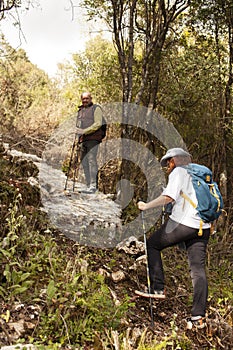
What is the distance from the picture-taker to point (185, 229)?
15.9 ft

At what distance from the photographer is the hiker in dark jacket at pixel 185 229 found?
15.6ft

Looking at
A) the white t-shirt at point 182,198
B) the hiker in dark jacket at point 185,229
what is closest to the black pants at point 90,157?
the hiker in dark jacket at point 185,229

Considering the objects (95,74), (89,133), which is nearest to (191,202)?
(89,133)

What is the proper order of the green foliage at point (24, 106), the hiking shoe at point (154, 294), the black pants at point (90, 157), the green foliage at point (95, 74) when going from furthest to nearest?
1. the green foliage at point (95, 74)
2. the green foliage at point (24, 106)
3. the black pants at point (90, 157)
4. the hiking shoe at point (154, 294)

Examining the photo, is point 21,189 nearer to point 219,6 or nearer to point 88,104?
point 88,104

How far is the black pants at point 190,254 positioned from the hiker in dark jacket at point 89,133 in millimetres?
3304

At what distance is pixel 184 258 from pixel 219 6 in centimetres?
670

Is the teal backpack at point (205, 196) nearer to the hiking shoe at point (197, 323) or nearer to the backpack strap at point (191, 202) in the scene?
the backpack strap at point (191, 202)

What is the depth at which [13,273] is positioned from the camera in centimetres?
452

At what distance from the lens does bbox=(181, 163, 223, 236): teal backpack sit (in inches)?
188

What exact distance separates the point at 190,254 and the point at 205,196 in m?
0.66

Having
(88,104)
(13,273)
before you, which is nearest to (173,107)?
(88,104)

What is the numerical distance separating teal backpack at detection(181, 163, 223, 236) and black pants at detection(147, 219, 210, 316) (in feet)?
0.50

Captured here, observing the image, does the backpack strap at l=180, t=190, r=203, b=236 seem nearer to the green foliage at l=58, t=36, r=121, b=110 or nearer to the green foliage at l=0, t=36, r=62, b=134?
the green foliage at l=0, t=36, r=62, b=134
